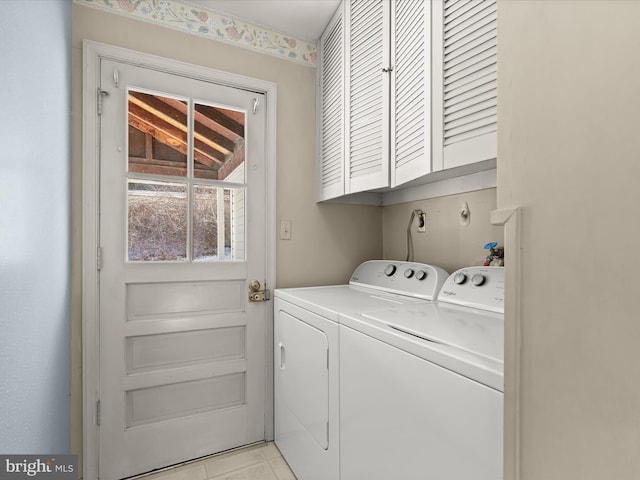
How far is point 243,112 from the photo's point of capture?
1945 mm

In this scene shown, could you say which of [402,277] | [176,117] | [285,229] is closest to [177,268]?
[285,229]

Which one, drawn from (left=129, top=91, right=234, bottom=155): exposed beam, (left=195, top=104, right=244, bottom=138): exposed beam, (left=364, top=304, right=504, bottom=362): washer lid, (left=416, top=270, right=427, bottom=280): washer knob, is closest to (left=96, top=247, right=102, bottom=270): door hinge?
(left=129, top=91, right=234, bottom=155): exposed beam

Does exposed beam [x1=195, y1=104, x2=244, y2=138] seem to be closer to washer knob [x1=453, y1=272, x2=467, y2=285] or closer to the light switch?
the light switch

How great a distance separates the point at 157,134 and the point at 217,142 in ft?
1.01

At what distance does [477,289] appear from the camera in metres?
1.30

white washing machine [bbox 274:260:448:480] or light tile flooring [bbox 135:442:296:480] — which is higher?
white washing machine [bbox 274:260:448:480]

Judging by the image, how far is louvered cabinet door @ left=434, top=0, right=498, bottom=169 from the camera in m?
1.04

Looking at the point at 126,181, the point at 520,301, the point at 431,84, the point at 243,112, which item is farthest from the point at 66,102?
the point at 520,301

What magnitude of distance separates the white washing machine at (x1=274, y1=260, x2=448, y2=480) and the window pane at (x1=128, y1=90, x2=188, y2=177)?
36.4 inches

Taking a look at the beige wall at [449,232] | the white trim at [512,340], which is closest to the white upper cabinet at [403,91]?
the beige wall at [449,232]

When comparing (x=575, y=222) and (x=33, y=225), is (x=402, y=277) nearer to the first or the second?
(x=575, y=222)

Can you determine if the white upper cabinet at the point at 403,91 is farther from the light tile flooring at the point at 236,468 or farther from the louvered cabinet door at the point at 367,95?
the light tile flooring at the point at 236,468

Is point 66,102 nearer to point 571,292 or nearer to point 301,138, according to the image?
point 301,138

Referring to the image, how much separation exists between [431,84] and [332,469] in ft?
5.07
